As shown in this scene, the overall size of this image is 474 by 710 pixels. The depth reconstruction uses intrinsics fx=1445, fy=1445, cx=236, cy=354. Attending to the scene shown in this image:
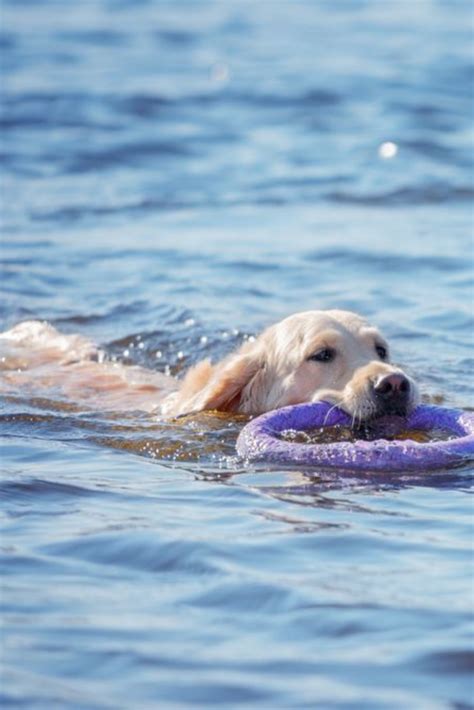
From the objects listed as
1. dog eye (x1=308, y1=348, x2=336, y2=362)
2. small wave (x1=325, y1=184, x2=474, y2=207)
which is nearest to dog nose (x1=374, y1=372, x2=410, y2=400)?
dog eye (x1=308, y1=348, x2=336, y2=362)

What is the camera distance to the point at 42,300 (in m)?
11.2

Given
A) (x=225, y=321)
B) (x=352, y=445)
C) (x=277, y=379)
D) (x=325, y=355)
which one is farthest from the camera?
(x=225, y=321)

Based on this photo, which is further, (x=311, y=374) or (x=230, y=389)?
(x=230, y=389)

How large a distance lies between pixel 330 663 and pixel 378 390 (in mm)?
2713

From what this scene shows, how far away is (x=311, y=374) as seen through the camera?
7293 millimetres

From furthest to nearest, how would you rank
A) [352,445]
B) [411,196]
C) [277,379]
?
1. [411,196]
2. [277,379]
3. [352,445]

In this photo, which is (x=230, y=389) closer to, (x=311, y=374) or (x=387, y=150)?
(x=311, y=374)

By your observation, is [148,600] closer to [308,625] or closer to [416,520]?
[308,625]

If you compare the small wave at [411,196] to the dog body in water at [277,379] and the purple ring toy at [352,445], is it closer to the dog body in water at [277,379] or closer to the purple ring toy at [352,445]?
the dog body in water at [277,379]

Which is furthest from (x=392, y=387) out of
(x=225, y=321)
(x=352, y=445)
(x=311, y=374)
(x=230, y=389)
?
(x=225, y=321)

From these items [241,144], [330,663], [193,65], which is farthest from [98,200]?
[330,663]

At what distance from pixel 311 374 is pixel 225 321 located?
306cm

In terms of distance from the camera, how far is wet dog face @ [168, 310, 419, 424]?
6.87 meters

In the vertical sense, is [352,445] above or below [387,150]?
below
